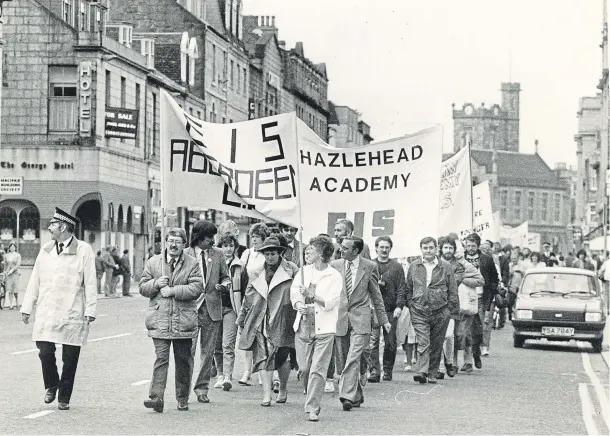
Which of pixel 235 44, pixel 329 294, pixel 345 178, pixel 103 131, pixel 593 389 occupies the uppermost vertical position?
pixel 235 44

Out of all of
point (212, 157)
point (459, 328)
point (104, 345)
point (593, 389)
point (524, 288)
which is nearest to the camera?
point (212, 157)

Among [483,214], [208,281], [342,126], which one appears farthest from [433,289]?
[342,126]

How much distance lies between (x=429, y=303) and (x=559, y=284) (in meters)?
9.06

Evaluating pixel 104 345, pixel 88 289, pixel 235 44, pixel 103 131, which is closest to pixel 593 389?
pixel 88 289

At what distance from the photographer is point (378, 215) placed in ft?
54.2

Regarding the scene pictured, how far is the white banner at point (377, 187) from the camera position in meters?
16.3

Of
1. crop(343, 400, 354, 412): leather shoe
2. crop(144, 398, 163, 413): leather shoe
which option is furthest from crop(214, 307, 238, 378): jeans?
crop(144, 398, 163, 413): leather shoe

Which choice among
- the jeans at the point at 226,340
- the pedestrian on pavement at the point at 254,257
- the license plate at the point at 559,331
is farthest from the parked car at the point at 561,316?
the pedestrian on pavement at the point at 254,257

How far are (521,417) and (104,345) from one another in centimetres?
1011

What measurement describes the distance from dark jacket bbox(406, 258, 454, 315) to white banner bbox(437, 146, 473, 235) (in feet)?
18.1

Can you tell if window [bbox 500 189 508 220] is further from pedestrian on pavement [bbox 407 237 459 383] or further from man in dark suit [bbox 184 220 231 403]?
man in dark suit [bbox 184 220 231 403]

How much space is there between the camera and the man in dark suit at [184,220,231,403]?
13.7 metres

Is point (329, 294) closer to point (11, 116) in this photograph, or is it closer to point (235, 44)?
point (11, 116)

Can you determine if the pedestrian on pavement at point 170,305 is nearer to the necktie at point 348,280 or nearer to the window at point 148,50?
the necktie at point 348,280
